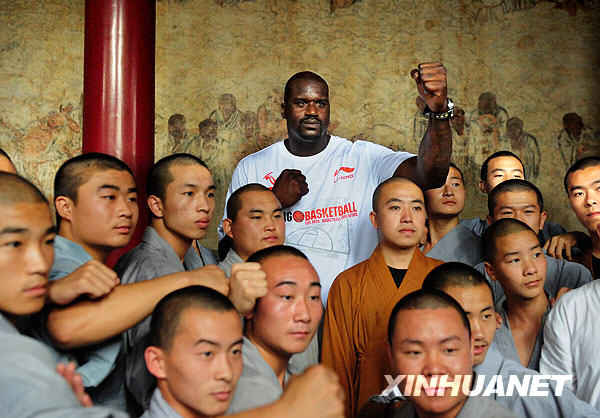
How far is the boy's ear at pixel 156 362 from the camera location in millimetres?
2334

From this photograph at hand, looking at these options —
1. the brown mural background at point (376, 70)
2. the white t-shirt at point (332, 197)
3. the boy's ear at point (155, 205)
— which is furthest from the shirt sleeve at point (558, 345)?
the brown mural background at point (376, 70)

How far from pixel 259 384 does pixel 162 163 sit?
1.52 m

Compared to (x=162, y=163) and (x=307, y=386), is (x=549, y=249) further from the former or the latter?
(x=307, y=386)

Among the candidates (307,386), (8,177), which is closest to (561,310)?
(307,386)

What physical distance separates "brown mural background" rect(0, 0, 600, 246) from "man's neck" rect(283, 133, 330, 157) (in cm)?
180

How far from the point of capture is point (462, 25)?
6879 mm

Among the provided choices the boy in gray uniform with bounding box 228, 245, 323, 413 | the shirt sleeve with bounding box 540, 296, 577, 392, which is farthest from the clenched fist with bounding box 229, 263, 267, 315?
the shirt sleeve with bounding box 540, 296, 577, 392

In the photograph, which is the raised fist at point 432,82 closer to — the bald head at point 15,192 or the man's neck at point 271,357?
the man's neck at point 271,357

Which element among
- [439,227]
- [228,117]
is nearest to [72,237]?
[439,227]

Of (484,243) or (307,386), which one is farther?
(484,243)

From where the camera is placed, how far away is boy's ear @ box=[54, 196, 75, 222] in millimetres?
3016

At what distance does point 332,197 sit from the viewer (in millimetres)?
4629

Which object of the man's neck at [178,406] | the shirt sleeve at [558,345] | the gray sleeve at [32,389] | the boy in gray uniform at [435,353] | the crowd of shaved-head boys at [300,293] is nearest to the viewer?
the gray sleeve at [32,389]

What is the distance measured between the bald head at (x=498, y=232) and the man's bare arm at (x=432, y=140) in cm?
51
